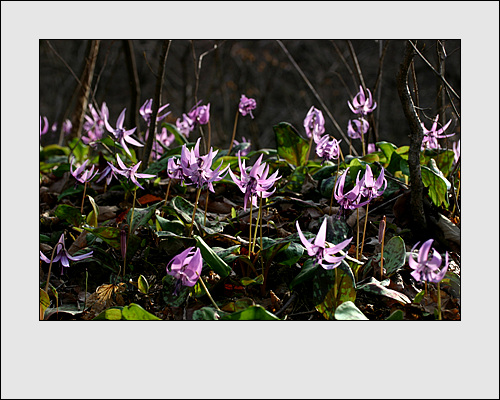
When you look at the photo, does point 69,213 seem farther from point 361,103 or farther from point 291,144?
point 361,103

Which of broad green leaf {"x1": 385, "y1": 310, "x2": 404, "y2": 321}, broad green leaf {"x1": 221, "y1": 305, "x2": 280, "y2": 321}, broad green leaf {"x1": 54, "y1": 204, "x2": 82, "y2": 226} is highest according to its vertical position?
broad green leaf {"x1": 54, "y1": 204, "x2": 82, "y2": 226}

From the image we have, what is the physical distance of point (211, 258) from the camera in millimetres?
1475

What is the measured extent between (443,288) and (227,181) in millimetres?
948

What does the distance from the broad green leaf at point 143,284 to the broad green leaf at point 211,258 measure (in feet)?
0.96

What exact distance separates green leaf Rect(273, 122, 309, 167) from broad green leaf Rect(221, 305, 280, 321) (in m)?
1.23

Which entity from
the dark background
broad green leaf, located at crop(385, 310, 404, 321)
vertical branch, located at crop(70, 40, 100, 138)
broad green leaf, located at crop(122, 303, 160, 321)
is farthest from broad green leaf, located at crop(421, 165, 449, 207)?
the dark background

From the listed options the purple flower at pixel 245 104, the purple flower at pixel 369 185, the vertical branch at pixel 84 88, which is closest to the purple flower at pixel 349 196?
the purple flower at pixel 369 185

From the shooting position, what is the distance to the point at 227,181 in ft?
7.30

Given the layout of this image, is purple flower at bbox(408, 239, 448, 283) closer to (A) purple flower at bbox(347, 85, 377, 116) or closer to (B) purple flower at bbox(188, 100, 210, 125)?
(A) purple flower at bbox(347, 85, 377, 116)

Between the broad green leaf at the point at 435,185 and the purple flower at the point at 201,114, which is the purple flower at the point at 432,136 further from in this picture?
the purple flower at the point at 201,114

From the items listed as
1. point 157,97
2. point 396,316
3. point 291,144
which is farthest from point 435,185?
point 157,97

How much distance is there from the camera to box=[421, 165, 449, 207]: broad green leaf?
1882mm

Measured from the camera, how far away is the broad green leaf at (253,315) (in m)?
1.37

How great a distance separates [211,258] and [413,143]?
0.87 meters
